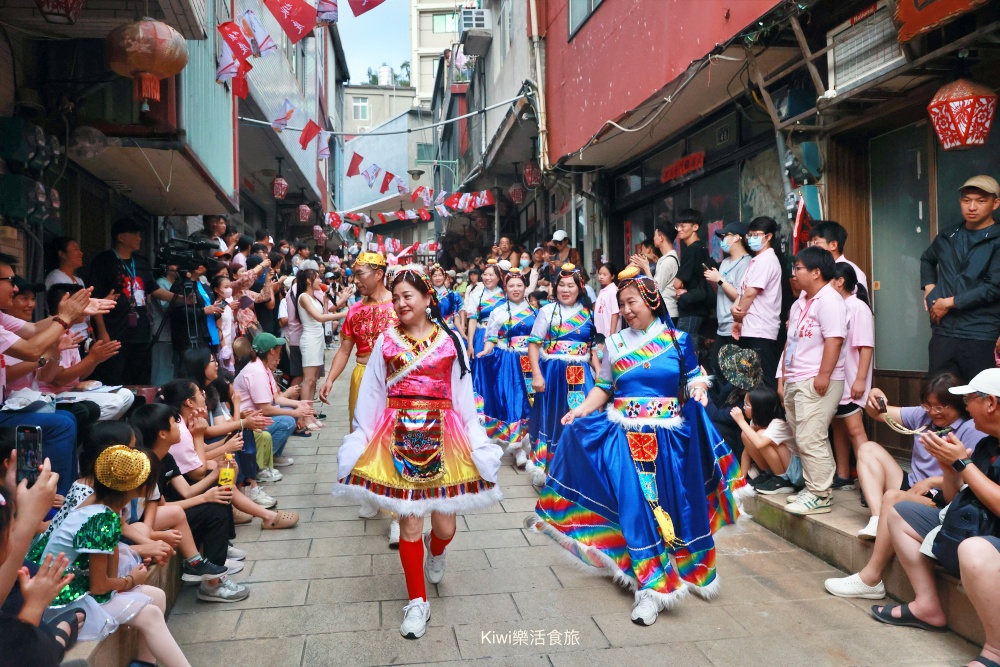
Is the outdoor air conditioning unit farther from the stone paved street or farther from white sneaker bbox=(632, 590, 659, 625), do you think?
white sneaker bbox=(632, 590, 659, 625)

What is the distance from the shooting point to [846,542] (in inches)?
184

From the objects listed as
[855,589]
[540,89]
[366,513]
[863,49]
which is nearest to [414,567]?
[366,513]

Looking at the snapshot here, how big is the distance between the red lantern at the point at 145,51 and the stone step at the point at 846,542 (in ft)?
18.0

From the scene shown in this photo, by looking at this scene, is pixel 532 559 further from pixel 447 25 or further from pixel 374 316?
pixel 447 25

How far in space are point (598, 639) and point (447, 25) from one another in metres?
45.8

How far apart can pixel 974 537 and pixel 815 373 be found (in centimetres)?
207

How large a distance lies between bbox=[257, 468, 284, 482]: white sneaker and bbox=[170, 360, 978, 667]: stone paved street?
1718 millimetres

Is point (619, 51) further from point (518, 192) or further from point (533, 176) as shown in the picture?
point (518, 192)

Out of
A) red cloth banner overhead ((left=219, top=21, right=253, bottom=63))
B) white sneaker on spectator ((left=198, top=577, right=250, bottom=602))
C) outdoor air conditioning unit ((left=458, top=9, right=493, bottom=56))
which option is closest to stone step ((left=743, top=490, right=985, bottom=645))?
white sneaker on spectator ((left=198, top=577, right=250, bottom=602))

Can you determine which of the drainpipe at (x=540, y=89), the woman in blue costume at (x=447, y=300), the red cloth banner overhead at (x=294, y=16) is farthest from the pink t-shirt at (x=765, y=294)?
the drainpipe at (x=540, y=89)

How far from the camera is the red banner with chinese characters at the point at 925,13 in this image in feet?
14.2

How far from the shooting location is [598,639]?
385 cm

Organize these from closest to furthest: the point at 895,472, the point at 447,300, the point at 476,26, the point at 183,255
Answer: the point at 895,472, the point at 183,255, the point at 447,300, the point at 476,26

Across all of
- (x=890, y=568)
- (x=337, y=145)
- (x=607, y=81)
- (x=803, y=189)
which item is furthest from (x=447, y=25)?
(x=890, y=568)
